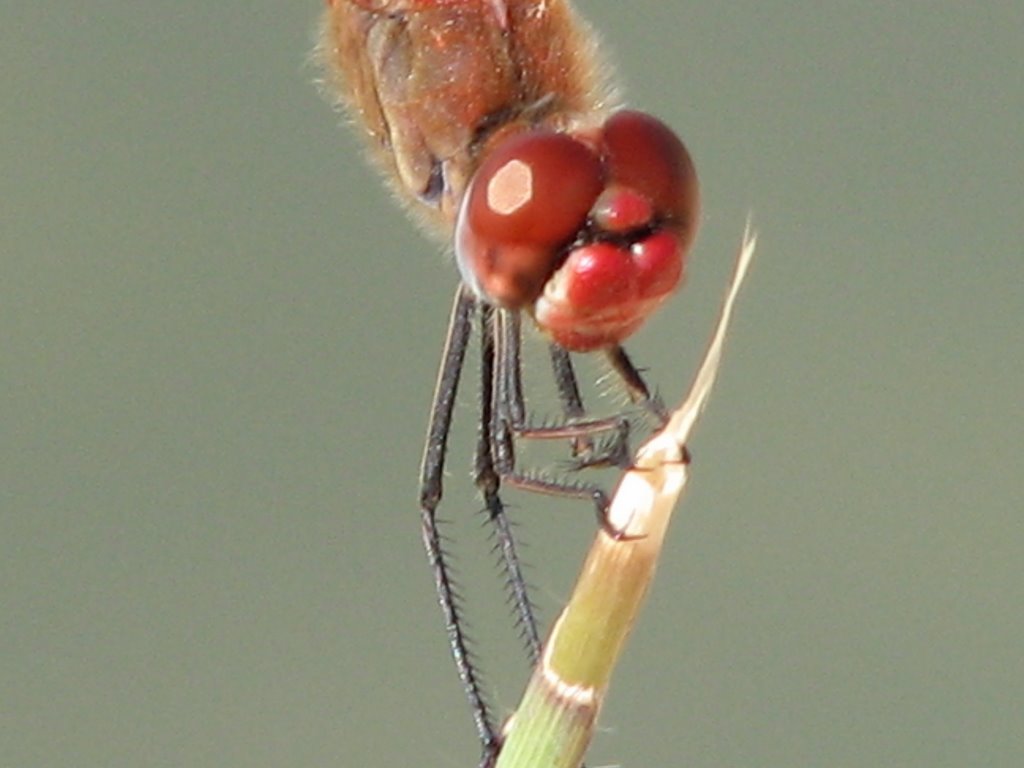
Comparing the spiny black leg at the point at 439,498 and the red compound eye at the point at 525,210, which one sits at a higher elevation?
the red compound eye at the point at 525,210

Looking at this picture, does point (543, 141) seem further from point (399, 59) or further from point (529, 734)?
point (529, 734)

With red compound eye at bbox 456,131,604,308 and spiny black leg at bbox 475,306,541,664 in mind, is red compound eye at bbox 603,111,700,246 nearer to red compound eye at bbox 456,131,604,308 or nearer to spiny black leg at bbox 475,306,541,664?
red compound eye at bbox 456,131,604,308

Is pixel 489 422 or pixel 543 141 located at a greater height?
pixel 543 141

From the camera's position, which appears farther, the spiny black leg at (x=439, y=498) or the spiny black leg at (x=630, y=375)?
the spiny black leg at (x=439, y=498)

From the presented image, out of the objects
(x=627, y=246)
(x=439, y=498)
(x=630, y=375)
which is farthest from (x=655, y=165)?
(x=439, y=498)

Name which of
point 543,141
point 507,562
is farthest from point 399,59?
point 507,562

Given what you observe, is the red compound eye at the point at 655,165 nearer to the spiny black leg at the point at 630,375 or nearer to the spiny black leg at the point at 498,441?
the spiny black leg at the point at 630,375

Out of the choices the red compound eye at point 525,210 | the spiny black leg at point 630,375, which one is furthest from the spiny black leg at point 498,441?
the red compound eye at point 525,210
